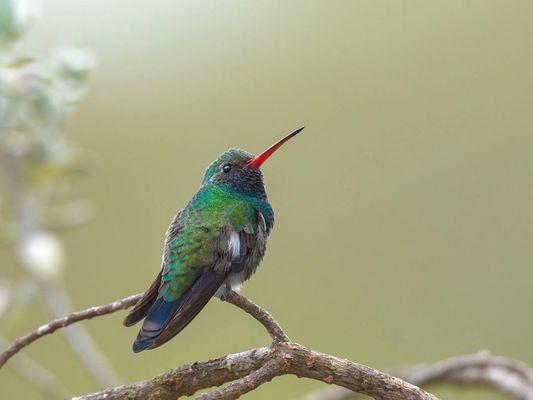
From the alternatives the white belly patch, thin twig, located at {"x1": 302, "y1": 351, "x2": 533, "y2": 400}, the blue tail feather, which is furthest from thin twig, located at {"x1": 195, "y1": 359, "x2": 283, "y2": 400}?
thin twig, located at {"x1": 302, "y1": 351, "x2": 533, "y2": 400}

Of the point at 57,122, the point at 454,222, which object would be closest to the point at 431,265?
the point at 454,222

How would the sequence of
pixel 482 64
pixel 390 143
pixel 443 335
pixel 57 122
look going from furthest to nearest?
pixel 482 64 → pixel 390 143 → pixel 443 335 → pixel 57 122

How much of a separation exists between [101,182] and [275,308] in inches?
72.3

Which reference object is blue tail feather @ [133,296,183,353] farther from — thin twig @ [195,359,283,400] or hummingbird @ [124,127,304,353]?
thin twig @ [195,359,283,400]

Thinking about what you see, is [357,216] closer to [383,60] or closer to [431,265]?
[431,265]

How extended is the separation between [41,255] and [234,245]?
0.87 meters

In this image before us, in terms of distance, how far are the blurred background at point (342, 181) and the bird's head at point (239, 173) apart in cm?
226

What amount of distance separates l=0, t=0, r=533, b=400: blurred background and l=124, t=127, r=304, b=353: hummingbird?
2.32m

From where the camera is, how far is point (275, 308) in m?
5.80

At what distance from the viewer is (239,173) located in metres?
2.41

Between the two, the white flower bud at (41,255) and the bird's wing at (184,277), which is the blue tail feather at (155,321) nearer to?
the bird's wing at (184,277)

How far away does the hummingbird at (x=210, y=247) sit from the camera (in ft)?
5.93

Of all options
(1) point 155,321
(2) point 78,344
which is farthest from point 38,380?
(1) point 155,321

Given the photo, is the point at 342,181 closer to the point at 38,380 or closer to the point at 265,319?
the point at 38,380
